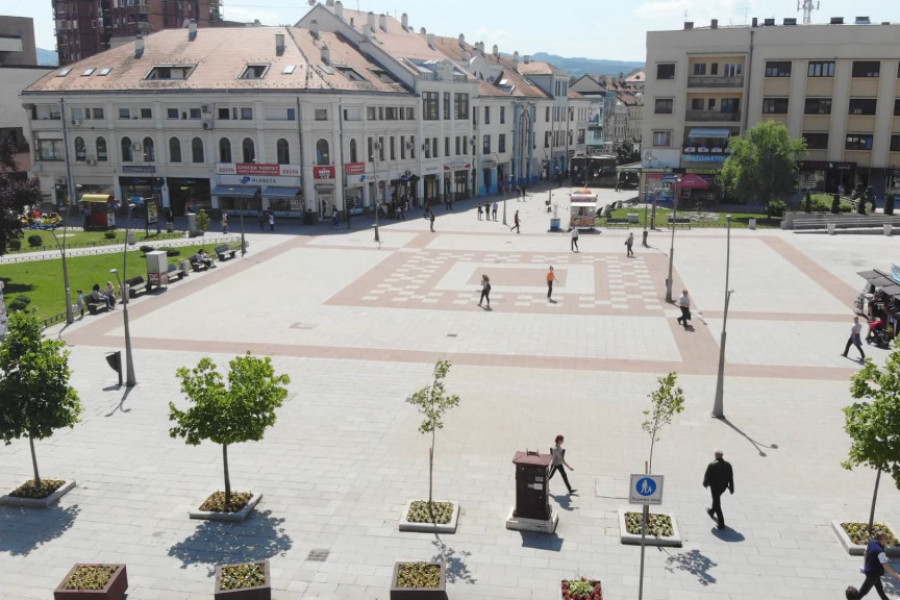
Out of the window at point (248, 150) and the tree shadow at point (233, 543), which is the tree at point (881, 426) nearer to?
the tree shadow at point (233, 543)

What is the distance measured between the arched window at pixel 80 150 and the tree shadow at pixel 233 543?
175 feet

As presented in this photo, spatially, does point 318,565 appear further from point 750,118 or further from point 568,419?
point 750,118

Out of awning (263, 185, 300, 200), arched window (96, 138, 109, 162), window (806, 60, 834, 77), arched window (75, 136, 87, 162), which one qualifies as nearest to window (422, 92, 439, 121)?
awning (263, 185, 300, 200)

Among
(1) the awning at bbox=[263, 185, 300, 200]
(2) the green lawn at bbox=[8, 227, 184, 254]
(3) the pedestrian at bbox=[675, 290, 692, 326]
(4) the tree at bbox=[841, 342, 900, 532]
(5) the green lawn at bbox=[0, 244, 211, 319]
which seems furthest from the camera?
(1) the awning at bbox=[263, 185, 300, 200]

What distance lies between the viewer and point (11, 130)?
72875mm

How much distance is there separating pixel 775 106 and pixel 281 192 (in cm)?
4273

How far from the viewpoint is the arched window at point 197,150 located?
191 ft

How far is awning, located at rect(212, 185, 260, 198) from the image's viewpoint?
56844mm

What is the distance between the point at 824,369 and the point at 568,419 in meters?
9.48

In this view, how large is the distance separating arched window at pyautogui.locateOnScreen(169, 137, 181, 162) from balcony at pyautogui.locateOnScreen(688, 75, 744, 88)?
144ft

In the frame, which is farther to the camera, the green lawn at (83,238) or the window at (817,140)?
the window at (817,140)

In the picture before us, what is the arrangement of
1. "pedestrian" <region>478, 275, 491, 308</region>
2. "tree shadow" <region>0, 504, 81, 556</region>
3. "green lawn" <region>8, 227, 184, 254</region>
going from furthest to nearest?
"green lawn" <region>8, 227, 184, 254</region> < "pedestrian" <region>478, 275, 491, 308</region> < "tree shadow" <region>0, 504, 81, 556</region>

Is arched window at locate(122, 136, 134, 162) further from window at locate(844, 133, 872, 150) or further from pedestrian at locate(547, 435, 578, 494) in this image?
window at locate(844, 133, 872, 150)

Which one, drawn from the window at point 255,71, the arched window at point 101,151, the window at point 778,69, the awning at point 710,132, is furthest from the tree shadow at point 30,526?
the window at point 778,69
